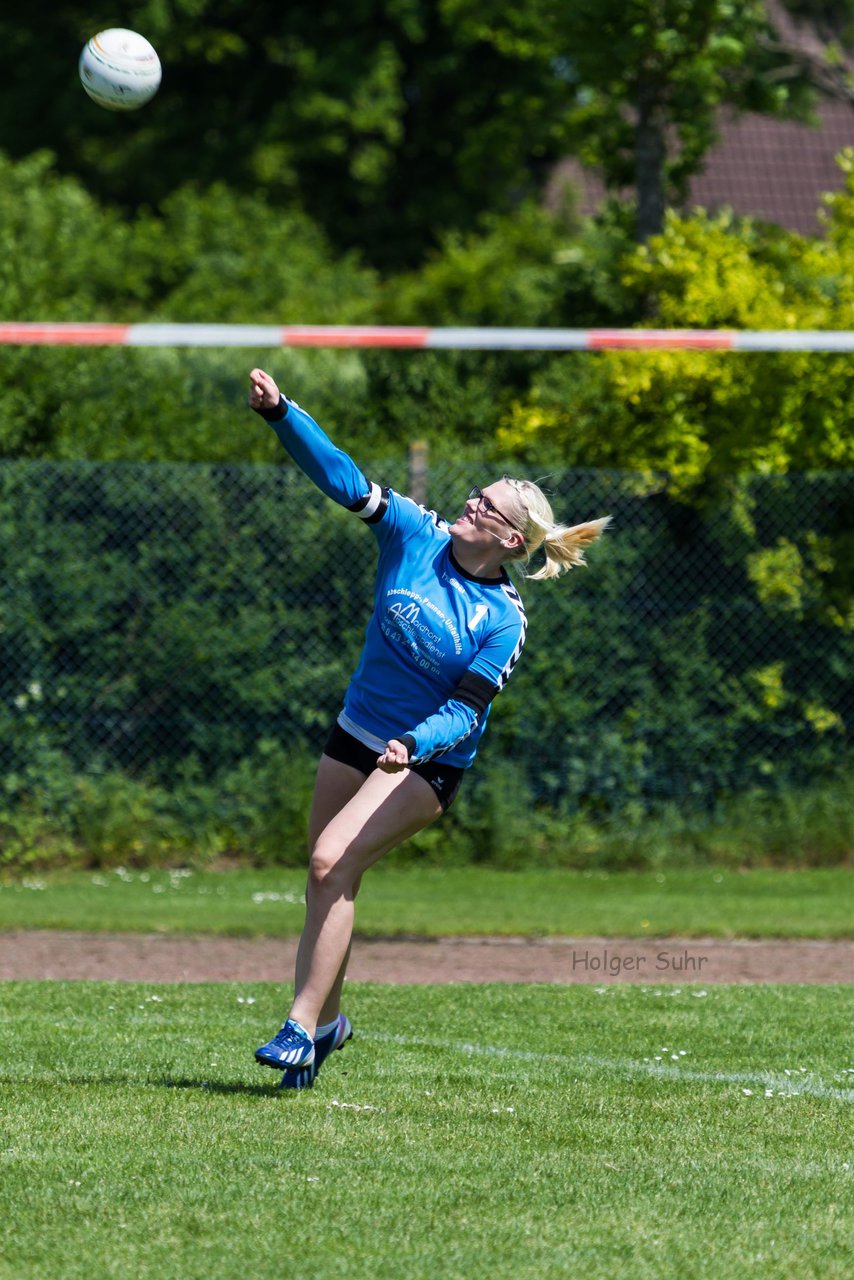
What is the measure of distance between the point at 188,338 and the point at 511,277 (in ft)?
36.9

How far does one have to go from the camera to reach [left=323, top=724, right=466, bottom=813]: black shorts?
222 inches

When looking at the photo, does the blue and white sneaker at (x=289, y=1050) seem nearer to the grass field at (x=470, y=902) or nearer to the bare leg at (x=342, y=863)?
the bare leg at (x=342, y=863)

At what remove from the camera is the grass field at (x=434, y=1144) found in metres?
3.94

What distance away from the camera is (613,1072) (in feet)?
19.4

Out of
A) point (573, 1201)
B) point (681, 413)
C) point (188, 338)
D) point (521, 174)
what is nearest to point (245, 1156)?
point (573, 1201)

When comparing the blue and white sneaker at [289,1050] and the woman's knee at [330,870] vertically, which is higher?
the woman's knee at [330,870]

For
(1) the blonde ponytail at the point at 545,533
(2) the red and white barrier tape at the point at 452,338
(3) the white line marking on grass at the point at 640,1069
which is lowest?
(3) the white line marking on grass at the point at 640,1069

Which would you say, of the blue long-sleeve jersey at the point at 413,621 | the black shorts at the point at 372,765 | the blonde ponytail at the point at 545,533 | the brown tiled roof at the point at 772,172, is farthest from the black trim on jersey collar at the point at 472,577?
the brown tiled roof at the point at 772,172

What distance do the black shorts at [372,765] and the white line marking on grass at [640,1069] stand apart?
41.5 inches

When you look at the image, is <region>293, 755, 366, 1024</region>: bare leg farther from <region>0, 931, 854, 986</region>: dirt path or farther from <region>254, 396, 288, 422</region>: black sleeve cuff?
<region>0, 931, 854, 986</region>: dirt path

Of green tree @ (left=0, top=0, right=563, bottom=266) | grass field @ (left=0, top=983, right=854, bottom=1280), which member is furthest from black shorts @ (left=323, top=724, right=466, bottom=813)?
green tree @ (left=0, top=0, right=563, bottom=266)

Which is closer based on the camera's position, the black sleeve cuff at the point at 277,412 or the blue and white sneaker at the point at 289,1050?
the blue and white sneaker at the point at 289,1050

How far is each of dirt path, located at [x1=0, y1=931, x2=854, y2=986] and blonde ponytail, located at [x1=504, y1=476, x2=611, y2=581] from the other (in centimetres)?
312

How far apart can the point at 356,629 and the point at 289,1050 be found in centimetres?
665
